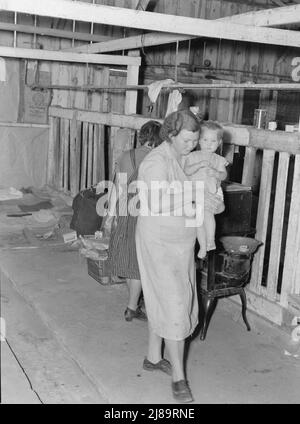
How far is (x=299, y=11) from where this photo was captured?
3561 mm

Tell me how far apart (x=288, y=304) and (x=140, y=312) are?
126 centimetres

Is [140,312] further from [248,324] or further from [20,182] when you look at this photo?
[20,182]

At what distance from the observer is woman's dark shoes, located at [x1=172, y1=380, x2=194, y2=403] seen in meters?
3.19

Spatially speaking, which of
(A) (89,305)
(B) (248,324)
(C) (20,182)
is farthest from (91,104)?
(B) (248,324)

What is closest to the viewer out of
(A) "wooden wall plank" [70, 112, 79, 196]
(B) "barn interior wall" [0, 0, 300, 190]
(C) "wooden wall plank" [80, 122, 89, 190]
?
(C) "wooden wall plank" [80, 122, 89, 190]

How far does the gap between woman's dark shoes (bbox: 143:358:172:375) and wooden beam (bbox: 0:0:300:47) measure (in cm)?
231

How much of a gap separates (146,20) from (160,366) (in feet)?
7.80

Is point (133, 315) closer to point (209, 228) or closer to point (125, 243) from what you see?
point (125, 243)

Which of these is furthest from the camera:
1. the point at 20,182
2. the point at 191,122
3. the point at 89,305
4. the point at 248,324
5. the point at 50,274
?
the point at 20,182

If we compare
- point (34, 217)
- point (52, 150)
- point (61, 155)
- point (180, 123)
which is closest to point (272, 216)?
point (180, 123)

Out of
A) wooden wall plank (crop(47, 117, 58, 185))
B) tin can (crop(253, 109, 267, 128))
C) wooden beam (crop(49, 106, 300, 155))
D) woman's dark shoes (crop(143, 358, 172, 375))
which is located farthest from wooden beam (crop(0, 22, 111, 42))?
woman's dark shoes (crop(143, 358, 172, 375))

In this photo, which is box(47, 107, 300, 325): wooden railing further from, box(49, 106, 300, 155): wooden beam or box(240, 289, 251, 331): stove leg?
box(240, 289, 251, 331): stove leg

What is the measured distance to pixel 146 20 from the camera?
3.54m

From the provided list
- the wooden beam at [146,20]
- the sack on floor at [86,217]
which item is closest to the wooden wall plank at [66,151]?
the sack on floor at [86,217]
